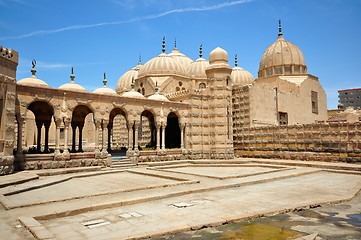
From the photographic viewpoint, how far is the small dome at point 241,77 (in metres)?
41.0

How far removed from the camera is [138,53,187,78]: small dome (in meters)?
31.8


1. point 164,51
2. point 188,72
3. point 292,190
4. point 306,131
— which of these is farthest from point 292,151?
point 164,51

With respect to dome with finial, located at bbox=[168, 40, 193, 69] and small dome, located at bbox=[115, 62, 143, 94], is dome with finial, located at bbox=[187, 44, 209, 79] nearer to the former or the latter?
dome with finial, located at bbox=[168, 40, 193, 69]

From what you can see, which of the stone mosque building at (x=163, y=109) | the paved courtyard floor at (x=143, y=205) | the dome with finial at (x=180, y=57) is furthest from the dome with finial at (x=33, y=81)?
the dome with finial at (x=180, y=57)


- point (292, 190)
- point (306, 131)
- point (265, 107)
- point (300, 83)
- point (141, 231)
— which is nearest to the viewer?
point (141, 231)

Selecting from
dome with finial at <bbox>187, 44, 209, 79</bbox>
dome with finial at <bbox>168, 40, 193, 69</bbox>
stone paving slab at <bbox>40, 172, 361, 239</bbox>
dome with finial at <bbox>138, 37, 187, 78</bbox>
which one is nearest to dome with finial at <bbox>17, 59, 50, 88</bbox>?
dome with finial at <bbox>138, 37, 187, 78</bbox>

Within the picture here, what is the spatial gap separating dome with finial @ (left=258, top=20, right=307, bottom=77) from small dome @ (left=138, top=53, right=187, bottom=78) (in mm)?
11931

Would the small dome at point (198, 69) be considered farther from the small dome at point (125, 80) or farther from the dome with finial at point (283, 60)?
the small dome at point (125, 80)

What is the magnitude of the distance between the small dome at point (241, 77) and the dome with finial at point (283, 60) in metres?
3.35

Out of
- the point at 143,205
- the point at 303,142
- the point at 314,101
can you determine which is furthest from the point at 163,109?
the point at 314,101

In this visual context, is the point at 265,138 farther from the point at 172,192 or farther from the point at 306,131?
the point at 172,192

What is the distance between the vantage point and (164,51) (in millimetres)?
37312

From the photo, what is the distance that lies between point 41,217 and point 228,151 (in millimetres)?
18788

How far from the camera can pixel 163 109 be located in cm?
2261
